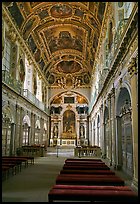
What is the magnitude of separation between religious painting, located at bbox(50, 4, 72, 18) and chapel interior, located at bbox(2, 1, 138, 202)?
86 millimetres

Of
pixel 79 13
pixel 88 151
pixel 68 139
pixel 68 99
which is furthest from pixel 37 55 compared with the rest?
pixel 68 139

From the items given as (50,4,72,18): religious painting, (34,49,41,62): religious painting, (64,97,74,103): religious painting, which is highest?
(50,4,72,18): religious painting

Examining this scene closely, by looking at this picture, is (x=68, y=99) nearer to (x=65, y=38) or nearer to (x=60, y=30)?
(x=65, y=38)

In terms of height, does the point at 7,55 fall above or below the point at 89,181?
above

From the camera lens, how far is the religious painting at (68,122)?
34531mm

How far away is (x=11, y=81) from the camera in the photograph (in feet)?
52.0

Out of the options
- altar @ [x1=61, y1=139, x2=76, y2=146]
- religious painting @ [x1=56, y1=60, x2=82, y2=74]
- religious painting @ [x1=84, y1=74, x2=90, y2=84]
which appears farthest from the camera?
religious painting @ [x1=84, y1=74, x2=90, y2=84]

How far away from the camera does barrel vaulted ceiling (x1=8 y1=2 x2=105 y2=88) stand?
16781 millimetres

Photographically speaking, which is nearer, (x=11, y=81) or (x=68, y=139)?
(x=11, y=81)

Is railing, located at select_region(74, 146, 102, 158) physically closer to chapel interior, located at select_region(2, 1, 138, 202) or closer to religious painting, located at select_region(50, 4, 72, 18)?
chapel interior, located at select_region(2, 1, 138, 202)

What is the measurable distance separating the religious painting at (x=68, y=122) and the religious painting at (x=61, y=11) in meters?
18.3

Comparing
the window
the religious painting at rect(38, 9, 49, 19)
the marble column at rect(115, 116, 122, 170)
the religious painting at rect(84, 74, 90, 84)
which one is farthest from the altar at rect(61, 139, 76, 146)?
the marble column at rect(115, 116, 122, 170)

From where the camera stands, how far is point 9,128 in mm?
15914

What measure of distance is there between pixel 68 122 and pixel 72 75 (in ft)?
24.6
